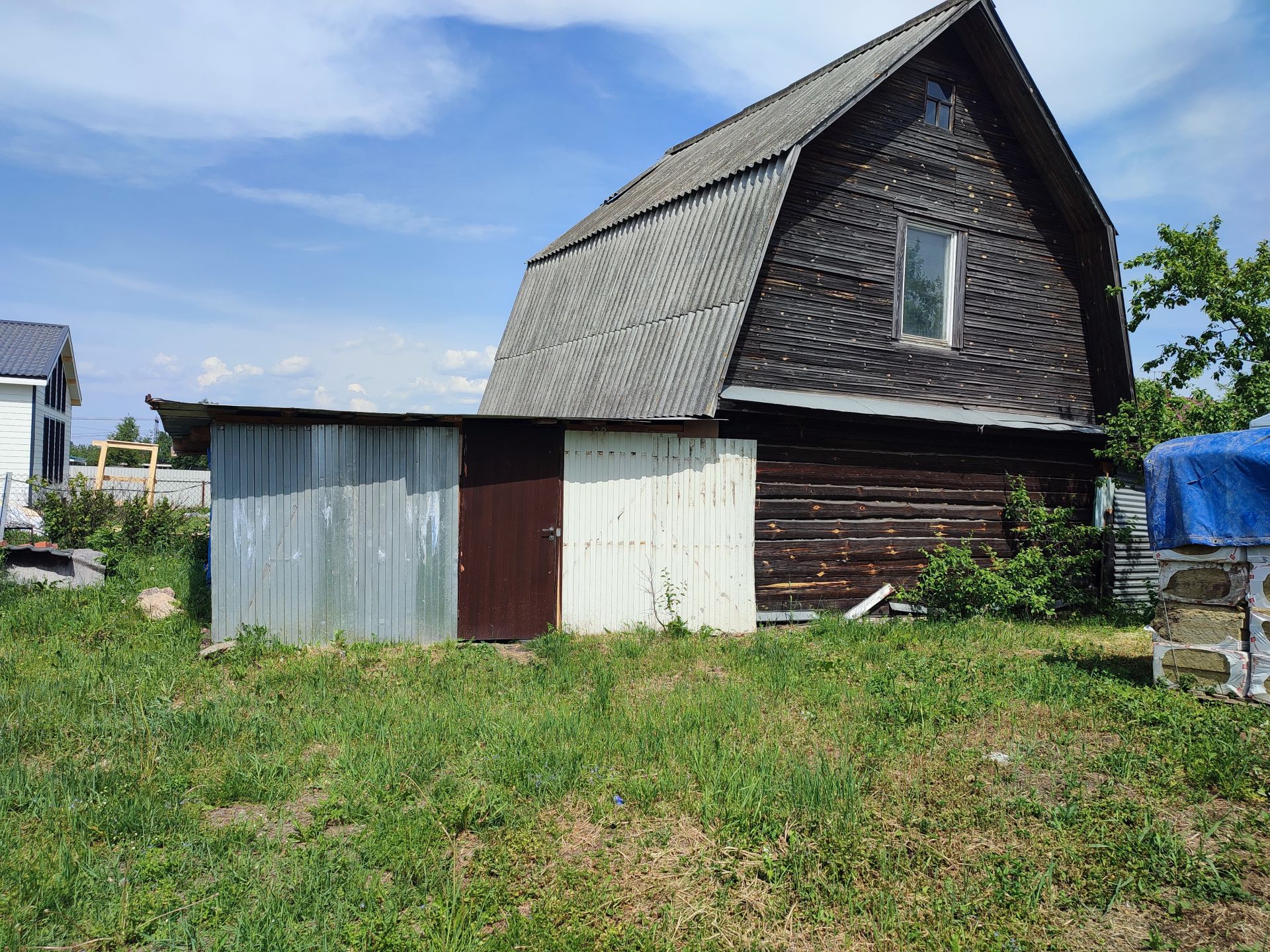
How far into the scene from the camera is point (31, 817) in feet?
16.0

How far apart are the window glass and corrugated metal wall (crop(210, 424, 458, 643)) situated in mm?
6915

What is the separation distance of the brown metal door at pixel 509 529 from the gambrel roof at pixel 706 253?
129 centimetres

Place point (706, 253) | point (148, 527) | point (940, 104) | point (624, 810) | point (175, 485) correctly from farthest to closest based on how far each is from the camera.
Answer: point (175, 485) < point (148, 527) < point (940, 104) < point (706, 253) < point (624, 810)

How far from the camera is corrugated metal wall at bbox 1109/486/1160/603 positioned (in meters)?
13.5

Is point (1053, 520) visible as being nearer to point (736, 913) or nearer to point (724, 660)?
point (724, 660)

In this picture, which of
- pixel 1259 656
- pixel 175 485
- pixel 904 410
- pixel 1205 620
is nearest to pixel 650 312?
pixel 904 410

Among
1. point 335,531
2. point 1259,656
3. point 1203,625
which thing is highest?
point 335,531

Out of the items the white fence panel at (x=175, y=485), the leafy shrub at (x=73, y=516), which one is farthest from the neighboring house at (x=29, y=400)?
the white fence panel at (x=175, y=485)

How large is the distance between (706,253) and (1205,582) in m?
7.09

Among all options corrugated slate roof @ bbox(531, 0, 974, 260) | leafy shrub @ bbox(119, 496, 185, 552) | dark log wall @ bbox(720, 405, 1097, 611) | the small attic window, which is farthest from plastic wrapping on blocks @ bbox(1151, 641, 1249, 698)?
leafy shrub @ bbox(119, 496, 185, 552)

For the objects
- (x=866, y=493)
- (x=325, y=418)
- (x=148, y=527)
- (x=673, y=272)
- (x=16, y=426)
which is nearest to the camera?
(x=325, y=418)

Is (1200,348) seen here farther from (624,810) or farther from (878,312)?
(624,810)

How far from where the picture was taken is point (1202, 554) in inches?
267

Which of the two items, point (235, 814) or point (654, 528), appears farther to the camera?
point (654, 528)
